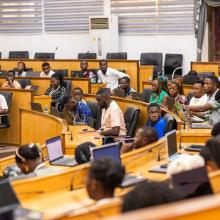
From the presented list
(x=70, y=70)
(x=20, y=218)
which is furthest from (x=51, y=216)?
(x=70, y=70)

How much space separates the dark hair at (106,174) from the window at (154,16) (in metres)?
12.7

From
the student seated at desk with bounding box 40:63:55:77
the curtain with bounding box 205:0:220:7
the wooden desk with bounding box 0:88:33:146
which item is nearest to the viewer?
the wooden desk with bounding box 0:88:33:146

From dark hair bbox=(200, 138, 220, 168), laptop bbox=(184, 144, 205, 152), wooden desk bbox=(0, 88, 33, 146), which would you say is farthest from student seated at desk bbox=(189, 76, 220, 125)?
wooden desk bbox=(0, 88, 33, 146)

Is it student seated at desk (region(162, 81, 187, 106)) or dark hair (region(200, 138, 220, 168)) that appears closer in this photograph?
dark hair (region(200, 138, 220, 168))

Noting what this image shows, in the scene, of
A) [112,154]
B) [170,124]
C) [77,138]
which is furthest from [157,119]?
[112,154]

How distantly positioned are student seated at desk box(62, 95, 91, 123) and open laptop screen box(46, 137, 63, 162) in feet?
8.26

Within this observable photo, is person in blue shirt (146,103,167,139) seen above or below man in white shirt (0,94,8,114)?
above

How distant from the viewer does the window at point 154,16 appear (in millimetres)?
16062

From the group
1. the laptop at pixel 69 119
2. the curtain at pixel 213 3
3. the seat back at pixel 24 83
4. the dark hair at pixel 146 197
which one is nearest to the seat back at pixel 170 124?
the laptop at pixel 69 119

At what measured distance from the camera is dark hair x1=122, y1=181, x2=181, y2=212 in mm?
2539

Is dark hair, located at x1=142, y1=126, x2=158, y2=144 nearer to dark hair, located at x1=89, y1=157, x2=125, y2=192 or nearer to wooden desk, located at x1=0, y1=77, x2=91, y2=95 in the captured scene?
dark hair, located at x1=89, y1=157, x2=125, y2=192

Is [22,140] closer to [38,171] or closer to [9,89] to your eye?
[9,89]

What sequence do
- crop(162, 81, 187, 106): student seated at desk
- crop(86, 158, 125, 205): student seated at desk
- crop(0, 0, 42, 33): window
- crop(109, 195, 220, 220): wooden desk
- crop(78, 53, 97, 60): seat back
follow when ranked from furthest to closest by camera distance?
crop(0, 0, 42, 33): window → crop(78, 53, 97, 60): seat back → crop(162, 81, 187, 106): student seated at desk → crop(86, 158, 125, 205): student seated at desk → crop(109, 195, 220, 220): wooden desk

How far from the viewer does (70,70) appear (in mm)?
14266
